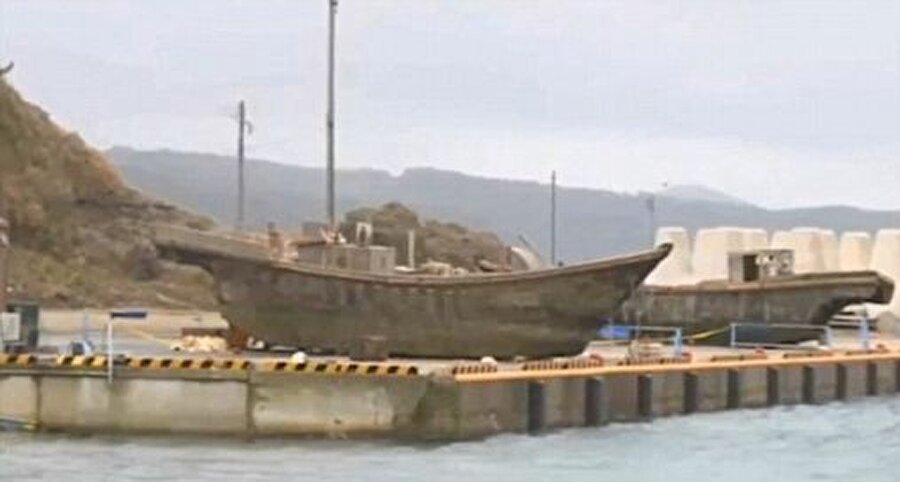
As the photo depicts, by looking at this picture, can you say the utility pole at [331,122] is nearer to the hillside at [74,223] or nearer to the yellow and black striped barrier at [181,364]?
the yellow and black striped barrier at [181,364]

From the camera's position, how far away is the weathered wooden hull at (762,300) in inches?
2239

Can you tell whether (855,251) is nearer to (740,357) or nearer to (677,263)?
(677,263)

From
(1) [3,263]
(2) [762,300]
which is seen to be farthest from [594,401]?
(2) [762,300]

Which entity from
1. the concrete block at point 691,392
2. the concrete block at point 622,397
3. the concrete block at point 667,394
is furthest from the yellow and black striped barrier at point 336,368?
the concrete block at point 691,392

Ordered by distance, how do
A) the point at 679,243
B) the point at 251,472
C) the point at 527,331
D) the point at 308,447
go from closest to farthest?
1. the point at 251,472
2. the point at 308,447
3. the point at 527,331
4. the point at 679,243

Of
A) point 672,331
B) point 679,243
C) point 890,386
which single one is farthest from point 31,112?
point 890,386

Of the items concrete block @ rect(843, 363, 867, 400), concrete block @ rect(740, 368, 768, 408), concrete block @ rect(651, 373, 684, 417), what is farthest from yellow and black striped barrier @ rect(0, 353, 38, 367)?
concrete block @ rect(843, 363, 867, 400)

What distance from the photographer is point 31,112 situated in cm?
9144

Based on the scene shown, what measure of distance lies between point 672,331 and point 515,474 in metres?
25.4

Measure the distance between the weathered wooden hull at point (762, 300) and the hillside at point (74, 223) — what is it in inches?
1012

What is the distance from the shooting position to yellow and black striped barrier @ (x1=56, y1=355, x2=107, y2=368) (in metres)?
34.8

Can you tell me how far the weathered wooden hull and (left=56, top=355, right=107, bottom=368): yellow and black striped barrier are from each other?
2329 cm

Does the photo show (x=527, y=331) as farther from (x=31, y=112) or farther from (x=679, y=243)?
(x=31, y=112)

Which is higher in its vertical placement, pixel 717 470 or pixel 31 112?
pixel 31 112
